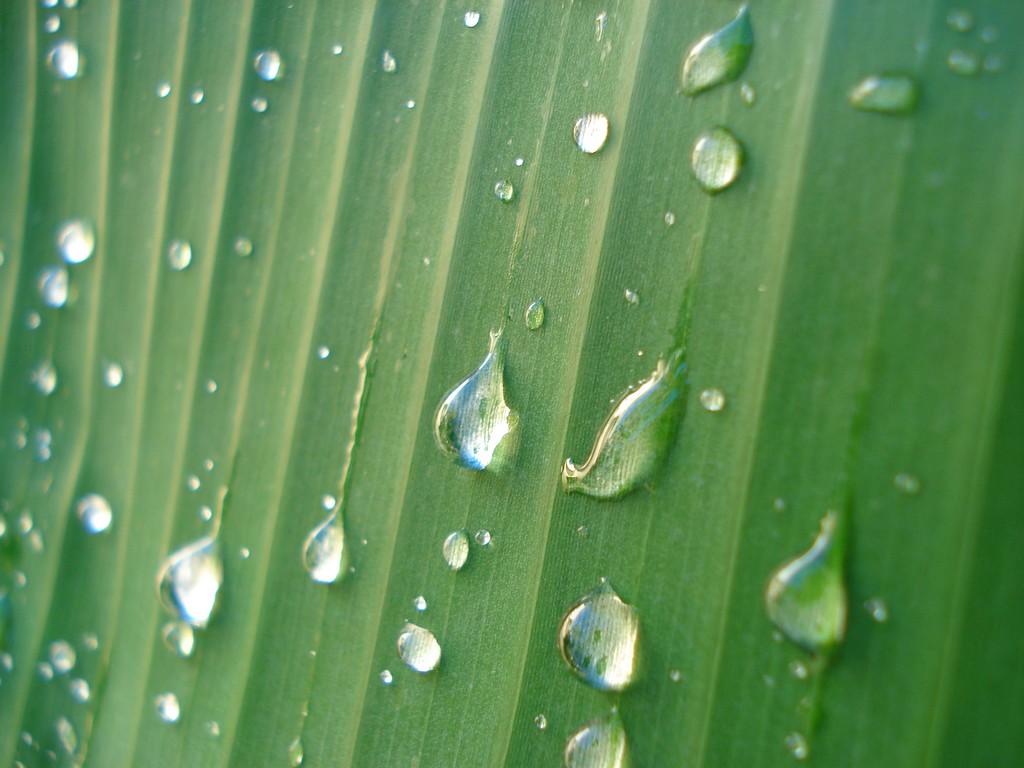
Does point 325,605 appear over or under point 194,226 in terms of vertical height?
under

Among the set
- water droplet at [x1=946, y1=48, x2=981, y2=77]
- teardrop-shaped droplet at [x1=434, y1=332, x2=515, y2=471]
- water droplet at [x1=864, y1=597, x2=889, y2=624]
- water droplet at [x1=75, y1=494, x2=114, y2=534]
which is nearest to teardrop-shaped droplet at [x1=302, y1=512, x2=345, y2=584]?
teardrop-shaped droplet at [x1=434, y1=332, x2=515, y2=471]

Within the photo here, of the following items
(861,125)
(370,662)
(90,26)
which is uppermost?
(90,26)

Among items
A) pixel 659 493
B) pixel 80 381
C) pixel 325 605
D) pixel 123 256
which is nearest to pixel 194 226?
pixel 123 256

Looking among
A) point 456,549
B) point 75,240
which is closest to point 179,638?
point 456,549

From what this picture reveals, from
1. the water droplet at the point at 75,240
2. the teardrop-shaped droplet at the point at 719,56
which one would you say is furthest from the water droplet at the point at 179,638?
the teardrop-shaped droplet at the point at 719,56

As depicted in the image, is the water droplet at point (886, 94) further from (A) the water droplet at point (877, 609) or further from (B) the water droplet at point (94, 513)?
(B) the water droplet at point (94, 513)

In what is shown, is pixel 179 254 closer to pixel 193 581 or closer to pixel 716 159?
pixel 193 581

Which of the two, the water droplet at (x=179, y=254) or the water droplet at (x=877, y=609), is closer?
the water droplet at (x=877, y=609)

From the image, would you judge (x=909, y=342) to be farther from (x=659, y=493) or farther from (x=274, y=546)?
(x=274, y=546)

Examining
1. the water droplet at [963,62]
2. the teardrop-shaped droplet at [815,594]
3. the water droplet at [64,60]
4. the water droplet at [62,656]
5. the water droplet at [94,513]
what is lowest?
the water droplet at [62,656]
